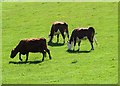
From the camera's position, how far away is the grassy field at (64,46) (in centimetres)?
2502

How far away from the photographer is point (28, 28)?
154 ft

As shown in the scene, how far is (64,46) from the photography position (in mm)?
35500

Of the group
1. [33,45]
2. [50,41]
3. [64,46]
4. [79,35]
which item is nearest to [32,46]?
[33,45]

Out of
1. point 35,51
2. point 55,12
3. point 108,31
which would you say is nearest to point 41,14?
point 55,12

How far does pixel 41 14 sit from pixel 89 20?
758cm

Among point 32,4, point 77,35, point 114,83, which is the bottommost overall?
point 114,83

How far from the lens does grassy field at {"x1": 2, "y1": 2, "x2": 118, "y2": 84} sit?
2502cm

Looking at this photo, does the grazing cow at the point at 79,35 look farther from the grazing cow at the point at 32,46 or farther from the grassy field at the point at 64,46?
the grazing cow at the point at 32,46

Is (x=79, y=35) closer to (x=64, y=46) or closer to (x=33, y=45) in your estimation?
(x=64, y=46)

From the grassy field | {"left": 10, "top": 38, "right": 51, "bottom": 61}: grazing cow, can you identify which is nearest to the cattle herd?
{"left": 10, "top": 38, "right": 51, "bottom": 61}: grazing cow

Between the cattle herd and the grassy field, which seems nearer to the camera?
the grassy field

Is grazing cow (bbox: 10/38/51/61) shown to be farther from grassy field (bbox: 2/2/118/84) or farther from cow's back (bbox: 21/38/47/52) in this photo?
grassy field (bbox: 2/2/118/84)

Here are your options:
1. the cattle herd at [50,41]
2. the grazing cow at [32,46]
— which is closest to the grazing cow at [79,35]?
the cattle herd at [50,41]

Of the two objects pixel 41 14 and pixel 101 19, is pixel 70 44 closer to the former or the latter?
pixel 101 19
